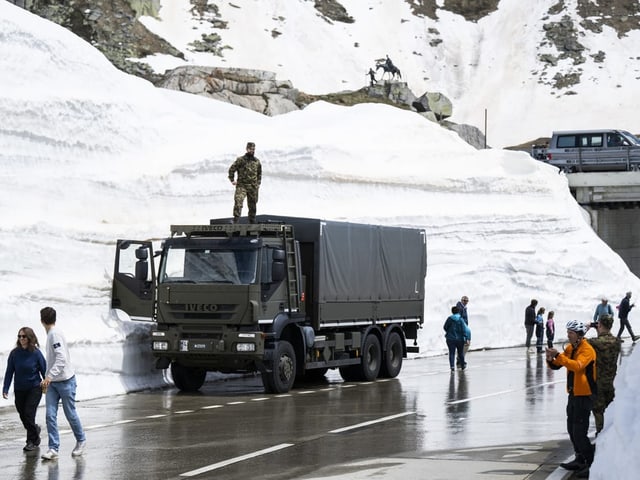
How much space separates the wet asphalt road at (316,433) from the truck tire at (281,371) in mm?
287

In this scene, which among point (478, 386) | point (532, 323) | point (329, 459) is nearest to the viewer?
point (329, 459)

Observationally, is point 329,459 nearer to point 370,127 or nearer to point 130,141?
point 130,141

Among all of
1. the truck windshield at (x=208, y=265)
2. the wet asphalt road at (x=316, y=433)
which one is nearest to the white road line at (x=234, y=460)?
the wet asphalt road at (x=316, y=433)

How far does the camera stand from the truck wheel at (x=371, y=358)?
2550 centimetres

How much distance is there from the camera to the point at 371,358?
26.2 metres

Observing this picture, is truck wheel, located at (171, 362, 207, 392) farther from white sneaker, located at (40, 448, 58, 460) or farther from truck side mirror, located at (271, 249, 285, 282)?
white sneaker, located at (40, 448, 58, 460)

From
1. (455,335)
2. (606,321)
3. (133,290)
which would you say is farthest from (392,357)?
(606,321)

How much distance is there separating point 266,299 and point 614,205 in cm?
3486

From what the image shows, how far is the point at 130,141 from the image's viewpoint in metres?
33.8

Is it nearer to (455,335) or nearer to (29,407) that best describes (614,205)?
(455,335)

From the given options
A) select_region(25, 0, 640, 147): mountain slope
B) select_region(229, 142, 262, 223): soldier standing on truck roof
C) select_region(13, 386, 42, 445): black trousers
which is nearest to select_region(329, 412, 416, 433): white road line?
select_region(13, 386, 42, 445): black trousers

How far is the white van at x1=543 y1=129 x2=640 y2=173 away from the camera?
5400 cm

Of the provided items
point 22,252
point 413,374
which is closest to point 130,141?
point 22,252

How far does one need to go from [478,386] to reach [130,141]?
14091 mm
